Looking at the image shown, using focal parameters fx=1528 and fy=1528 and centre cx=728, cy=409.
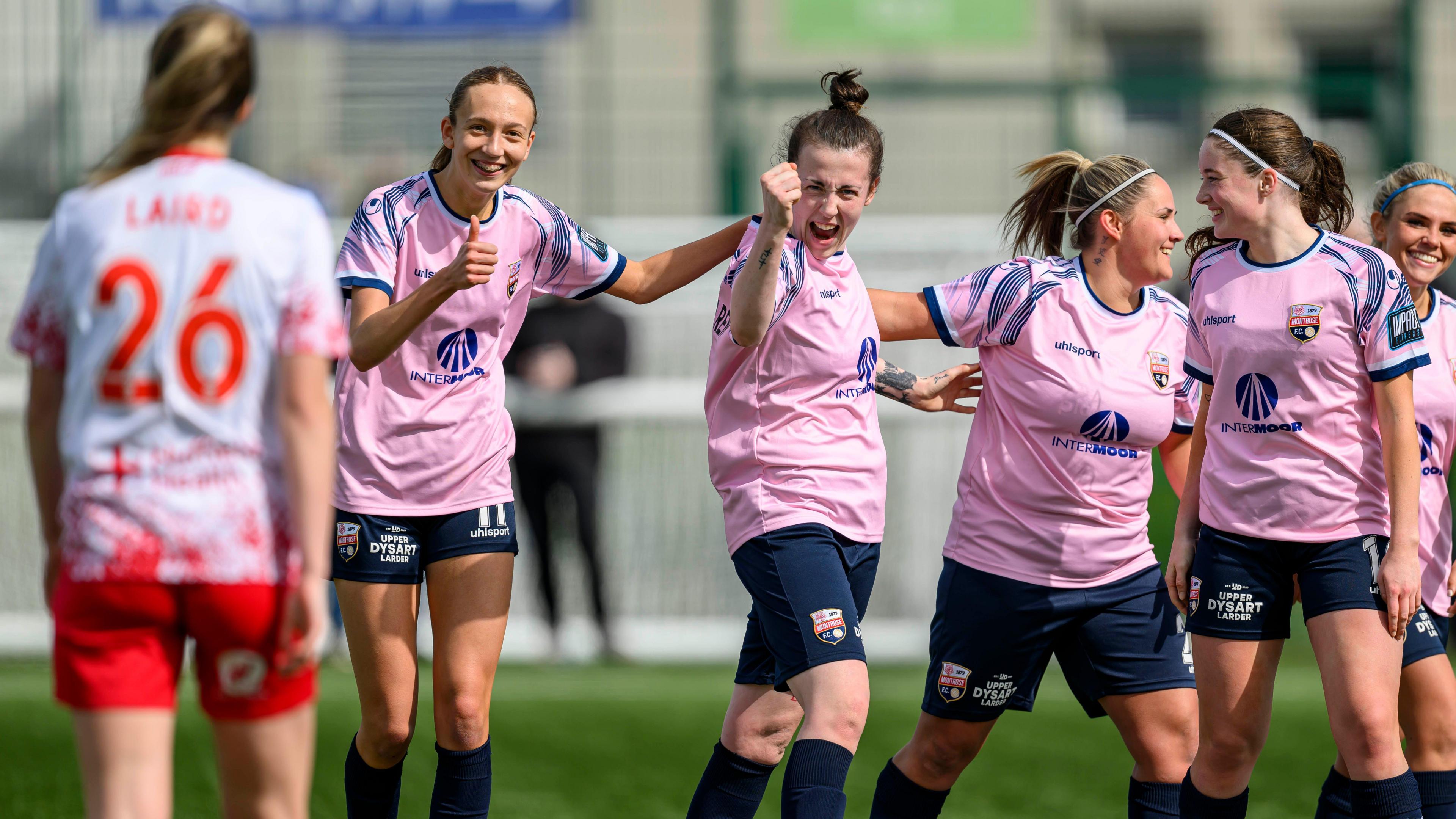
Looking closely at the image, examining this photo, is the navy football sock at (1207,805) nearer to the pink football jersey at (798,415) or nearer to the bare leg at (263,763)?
the pink football jersey at (798,415)

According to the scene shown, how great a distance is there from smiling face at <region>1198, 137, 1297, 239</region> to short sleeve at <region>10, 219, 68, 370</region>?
260 centimetres

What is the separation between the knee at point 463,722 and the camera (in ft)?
12.4

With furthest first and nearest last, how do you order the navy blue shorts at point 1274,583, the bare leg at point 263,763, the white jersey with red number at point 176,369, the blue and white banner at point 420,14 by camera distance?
the blue and white banner at point 420,14 → the navy blue shorts at point 1274,583 → the bare leg at point 263,763 → the white jersey with red number at point 176,369

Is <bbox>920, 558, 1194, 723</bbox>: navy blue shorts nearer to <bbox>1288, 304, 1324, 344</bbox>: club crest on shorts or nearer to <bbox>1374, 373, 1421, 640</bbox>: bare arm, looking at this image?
<bbox>1374, 373, 1421, 640</bbox>: bare arm

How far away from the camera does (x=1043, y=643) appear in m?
3.76

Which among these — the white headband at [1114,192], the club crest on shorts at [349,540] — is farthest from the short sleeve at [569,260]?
the white headband at [1114,192]

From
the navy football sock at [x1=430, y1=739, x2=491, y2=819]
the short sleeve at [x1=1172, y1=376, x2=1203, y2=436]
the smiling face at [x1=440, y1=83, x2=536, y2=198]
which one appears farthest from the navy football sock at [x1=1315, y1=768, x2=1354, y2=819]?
the smiling face at [x1=440, y1=83, x2=536, y2=198]

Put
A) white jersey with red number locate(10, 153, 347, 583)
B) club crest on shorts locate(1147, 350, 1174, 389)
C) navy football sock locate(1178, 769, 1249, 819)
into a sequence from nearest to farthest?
white jersey with red number locate(10, 153, 347, 583), navy football sock locate(1178, 769, 1249, 819), club crest on shorts locate(1147, 350, 1174, 389)

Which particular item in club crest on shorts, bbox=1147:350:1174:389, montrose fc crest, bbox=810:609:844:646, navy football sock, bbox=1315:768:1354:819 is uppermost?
club crest on shorts, bbox=1147:350:1174:389

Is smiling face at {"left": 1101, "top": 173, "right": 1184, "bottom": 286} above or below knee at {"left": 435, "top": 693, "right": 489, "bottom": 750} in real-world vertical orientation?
above

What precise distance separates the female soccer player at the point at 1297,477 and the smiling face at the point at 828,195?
2.89ft

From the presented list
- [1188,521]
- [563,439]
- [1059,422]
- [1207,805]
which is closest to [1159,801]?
[1207,805]

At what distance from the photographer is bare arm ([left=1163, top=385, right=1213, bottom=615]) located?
151 inches

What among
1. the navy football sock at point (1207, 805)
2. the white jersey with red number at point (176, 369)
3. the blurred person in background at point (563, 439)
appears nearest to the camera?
the white jersey with red number at point (176, 369)
